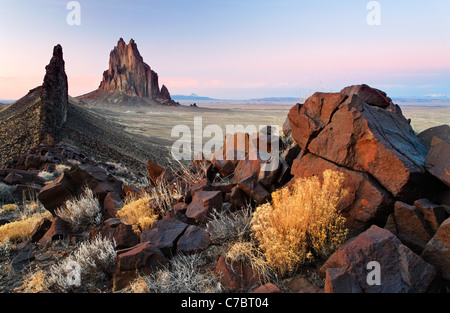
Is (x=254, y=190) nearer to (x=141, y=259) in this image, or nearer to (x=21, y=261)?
(x=141, y=259)

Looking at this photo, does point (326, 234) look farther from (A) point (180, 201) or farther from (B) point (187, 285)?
(A) point (180, 201)

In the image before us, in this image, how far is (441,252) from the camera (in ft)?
10.8

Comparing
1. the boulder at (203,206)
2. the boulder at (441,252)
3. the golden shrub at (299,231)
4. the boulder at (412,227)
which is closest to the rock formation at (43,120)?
the boulder at (203,206)

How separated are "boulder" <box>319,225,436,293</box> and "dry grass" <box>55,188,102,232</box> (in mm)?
4403

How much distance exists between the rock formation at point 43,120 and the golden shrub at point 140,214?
16.4 metres

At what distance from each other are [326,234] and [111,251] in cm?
275

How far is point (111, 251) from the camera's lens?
13.6ft

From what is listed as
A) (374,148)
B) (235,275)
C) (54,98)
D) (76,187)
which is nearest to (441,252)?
(374,148)

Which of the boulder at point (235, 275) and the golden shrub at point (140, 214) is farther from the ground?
the golden shrub at point (140, 214)

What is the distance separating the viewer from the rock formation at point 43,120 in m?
19.6

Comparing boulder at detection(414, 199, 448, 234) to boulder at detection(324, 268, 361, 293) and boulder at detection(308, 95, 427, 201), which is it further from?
boulder at detection(324, 268, 361, 293)

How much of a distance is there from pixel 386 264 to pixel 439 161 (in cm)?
192

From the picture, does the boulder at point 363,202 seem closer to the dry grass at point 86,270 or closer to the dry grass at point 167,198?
the dry grass at point 167,198
